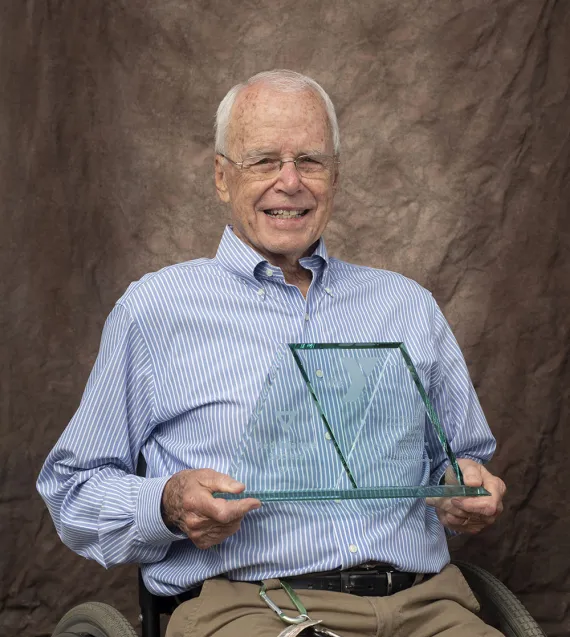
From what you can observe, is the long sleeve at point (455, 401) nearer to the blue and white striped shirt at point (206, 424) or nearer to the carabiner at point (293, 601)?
the blue and white striped shirt at point (206, 424)

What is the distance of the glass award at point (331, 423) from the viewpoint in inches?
72.8

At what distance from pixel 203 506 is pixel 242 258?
59cm

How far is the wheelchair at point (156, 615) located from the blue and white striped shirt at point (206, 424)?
0.18 feet

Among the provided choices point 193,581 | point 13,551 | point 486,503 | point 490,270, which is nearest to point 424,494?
point 486,503

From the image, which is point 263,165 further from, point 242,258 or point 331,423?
point 331,423

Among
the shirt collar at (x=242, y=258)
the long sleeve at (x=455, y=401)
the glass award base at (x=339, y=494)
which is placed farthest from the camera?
the long sleeve at (x=455, y=401)

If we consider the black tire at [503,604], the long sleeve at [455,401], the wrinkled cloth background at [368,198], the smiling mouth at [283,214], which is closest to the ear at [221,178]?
the smiling mouth at [283,214]

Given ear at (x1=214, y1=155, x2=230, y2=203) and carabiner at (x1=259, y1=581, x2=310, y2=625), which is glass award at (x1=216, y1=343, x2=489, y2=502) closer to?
carabiner at (x1=259, y1=581, x2=310, y2=625)

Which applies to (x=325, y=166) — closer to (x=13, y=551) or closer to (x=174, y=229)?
(x=174, y=229)

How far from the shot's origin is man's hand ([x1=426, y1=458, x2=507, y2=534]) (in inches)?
79.1

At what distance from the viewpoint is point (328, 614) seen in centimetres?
194

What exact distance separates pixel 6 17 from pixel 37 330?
79 cm

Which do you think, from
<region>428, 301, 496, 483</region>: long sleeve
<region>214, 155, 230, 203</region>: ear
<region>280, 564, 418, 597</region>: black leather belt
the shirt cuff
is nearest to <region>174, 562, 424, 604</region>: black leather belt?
<region>280, 564, 418, 597</region>: black leather belt

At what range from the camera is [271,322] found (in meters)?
2.15
